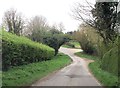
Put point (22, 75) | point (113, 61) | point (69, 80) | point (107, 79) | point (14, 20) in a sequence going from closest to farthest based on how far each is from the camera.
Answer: point (107, 79), point (22, 75), point (69, 80), point (113, 61), point (14, 20)

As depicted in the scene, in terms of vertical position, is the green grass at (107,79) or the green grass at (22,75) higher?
the green grass at (22,75)

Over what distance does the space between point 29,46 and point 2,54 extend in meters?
9.06

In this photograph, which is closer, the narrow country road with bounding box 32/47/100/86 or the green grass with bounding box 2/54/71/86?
the green grass with bounding box 2/54/71/86

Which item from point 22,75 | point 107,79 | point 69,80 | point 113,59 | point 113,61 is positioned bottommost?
point 69,80

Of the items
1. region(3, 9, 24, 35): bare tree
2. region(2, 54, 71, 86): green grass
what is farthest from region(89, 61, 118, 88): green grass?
region(3, 9, 24, 35): bare tree

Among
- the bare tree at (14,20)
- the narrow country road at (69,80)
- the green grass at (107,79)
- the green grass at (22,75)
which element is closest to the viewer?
the green grass at (22,75)

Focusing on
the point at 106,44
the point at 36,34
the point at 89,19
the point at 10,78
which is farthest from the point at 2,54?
the point at 36,34

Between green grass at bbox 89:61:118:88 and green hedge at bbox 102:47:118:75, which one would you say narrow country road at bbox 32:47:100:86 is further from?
green hedge at bbox 102:47:118:75

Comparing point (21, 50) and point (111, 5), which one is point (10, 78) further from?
point (111, 5)

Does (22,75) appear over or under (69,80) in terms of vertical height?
over

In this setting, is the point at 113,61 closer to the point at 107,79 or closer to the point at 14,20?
the point at 107,79

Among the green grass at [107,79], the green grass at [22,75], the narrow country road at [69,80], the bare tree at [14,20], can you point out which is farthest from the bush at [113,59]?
the bare tree at [14,20]

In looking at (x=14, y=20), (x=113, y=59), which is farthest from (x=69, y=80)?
(x=14, y=20)

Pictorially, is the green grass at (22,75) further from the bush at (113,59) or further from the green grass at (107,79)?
the bush at (113,59)
